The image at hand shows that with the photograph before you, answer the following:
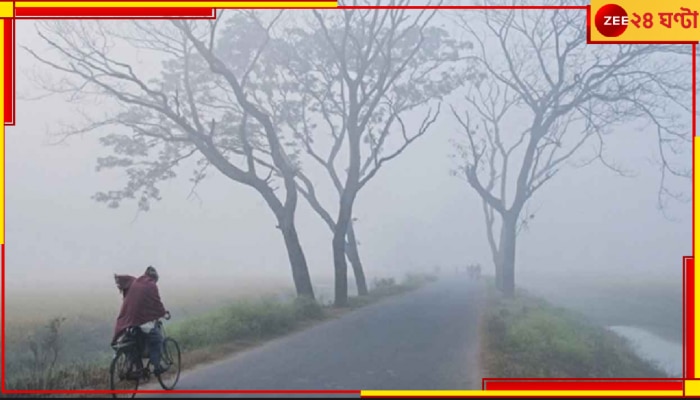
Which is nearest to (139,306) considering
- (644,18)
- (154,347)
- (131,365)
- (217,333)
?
(154,347)

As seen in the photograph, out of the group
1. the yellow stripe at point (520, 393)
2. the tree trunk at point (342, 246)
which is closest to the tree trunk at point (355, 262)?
the tree trunk at point (342, 246)

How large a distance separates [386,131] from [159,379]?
117 inches

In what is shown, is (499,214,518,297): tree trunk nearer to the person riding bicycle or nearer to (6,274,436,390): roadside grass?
(6,274,436,390): roadside grass

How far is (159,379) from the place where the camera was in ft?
17.7

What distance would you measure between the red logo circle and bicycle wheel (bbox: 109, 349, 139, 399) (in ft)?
13.2

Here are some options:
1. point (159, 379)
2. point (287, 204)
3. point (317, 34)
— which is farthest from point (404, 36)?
point (159, 379)

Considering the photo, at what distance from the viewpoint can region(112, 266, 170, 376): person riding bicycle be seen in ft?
17.7

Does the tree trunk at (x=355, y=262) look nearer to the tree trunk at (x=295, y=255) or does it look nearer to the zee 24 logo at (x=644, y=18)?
the tree trunk at (x=295, y=255)

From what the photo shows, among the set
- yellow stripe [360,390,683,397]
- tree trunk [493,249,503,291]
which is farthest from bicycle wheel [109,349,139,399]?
tree trunk [493,249,503,291]

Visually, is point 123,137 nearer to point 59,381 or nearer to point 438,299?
point 59,381

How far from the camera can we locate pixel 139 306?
540cm

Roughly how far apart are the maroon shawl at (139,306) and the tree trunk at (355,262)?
170 centimetres

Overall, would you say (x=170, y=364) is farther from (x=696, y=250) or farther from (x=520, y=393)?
(x=696, y=250)

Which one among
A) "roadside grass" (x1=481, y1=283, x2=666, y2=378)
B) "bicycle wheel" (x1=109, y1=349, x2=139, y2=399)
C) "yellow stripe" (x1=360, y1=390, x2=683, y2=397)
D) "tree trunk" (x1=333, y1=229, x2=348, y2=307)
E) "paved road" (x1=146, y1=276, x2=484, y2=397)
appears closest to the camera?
"bicycle wheel" (x1=109, y1=349, x2=139, y2=399)
